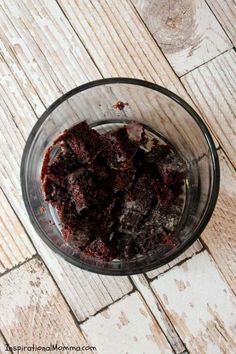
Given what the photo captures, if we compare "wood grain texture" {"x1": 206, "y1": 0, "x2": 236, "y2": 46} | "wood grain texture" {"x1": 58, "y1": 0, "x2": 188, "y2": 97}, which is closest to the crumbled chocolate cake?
"wood grain texture" {"x1": 58, "y1": 0, "x2": 188, "y2": 97}

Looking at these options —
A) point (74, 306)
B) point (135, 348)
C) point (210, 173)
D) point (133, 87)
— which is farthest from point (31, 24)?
point (135, 348)

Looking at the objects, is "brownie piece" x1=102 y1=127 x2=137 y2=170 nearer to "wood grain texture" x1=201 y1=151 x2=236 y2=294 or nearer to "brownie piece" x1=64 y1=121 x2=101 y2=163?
"brownie piece" x1=64 y1=121 x2=101 y2=163

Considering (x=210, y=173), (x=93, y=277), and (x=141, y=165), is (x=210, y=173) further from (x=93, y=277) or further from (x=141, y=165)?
(x=93, y=277)

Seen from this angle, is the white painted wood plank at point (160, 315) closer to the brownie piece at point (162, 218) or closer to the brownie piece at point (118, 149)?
the brownie piece at point (162, 218)

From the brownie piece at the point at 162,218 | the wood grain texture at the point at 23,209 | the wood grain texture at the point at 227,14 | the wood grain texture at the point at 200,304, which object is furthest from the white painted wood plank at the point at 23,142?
the wood grain texture at the point at 227,14

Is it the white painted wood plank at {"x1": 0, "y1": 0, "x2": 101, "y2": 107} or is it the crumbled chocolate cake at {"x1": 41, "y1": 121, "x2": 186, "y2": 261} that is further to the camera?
the white painted wood plank at {"x1": 0, "y1": 0, "x2": 101, "y2": 107}

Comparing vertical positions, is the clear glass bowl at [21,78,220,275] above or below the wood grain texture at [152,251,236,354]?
above
